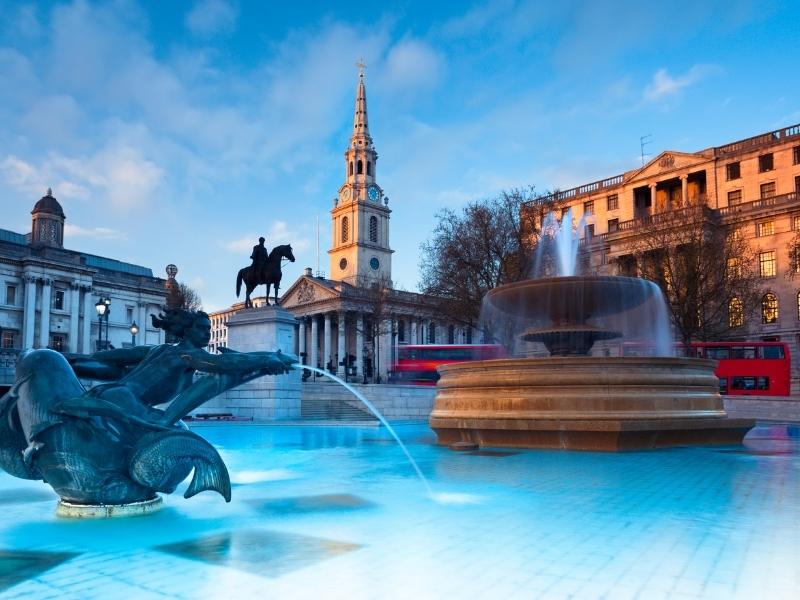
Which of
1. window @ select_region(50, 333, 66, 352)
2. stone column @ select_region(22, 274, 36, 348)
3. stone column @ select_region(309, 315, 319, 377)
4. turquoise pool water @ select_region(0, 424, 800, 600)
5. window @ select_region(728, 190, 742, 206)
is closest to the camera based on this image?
turquoise pool water @ select_region(0, 424, 800, 600)

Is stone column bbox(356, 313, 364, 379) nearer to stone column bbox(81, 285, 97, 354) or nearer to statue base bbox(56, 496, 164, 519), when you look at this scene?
stone column bbox(81, 285, 97, 354)

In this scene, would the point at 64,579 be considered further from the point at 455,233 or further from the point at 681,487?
the point at 455,233

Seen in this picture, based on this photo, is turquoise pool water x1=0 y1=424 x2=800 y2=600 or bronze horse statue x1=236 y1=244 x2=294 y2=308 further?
bronze horse statue x1=236 y1=244 x2=294 y2=308

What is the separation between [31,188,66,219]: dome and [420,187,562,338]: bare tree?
4431 cm

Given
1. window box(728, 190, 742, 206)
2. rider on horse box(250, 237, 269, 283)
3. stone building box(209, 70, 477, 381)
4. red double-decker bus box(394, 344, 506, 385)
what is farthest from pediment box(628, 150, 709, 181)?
rider on horse box(250, 237, 269, 283)

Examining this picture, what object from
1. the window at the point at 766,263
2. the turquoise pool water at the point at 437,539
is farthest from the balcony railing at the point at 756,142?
the turquoise pool water at the point at 437,539

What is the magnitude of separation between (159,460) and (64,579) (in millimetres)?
1847

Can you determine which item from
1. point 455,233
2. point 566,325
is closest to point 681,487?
A: point 566,325

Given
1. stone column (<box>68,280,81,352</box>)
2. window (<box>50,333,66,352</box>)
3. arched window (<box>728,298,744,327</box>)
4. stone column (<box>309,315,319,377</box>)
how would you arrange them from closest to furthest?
1. arched window (<box>728,298,744,327</box>)
2. window (<box>50,333,66,352</box>)
3. stone column (<box>68,280,81,352</box>)
4. stone column (<box>309,315,319,377</box>)

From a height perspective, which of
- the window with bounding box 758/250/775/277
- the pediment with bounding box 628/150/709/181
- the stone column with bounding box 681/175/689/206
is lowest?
the window with bounding box 758/250/775/277

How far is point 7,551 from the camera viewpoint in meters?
4.45

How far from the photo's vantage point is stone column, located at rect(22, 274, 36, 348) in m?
61.0

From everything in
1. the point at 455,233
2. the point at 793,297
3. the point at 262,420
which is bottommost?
the point at 262,420

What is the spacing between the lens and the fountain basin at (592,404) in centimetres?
1095
